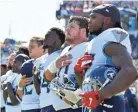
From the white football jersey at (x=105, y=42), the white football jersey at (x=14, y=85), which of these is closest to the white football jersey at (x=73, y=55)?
the white football jersey at (x=105, y=42)

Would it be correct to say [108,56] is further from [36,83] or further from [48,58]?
[36,83]

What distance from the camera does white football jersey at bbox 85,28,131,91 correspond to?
441cm

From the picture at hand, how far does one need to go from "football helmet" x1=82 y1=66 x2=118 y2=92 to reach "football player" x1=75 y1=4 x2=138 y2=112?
0.05 meters

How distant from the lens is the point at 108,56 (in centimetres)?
441

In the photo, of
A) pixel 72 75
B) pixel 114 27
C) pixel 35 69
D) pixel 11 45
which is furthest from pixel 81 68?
pixel 11 45

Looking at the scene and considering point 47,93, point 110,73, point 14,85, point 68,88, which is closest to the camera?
point 110,73

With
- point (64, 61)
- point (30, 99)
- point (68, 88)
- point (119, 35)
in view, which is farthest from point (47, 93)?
point (119, 35)

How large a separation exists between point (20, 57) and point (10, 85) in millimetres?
512

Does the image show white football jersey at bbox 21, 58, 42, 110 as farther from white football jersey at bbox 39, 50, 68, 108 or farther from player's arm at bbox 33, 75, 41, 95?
white football jersey at bbox 39, 50, 68, 108

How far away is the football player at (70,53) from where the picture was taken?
575 cm

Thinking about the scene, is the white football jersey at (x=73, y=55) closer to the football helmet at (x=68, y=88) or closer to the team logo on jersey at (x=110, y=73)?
the football helmet at (x=68, y=88)

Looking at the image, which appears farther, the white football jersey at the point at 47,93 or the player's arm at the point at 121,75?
the white football jersey at the point at 47,93

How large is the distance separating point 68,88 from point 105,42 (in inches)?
47.2

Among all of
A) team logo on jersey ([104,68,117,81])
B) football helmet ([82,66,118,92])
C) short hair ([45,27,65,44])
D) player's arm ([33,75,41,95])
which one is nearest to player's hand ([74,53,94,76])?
football helmet ([82,66,118,92])
